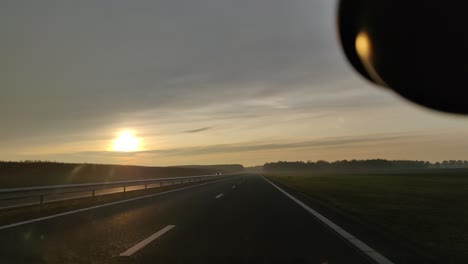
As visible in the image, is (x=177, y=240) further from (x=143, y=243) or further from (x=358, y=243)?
(x=358, y=243)

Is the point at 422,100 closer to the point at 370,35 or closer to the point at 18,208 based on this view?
the point at 370,35

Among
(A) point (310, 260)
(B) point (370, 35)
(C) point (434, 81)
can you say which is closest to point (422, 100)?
(C) point (434, 81)

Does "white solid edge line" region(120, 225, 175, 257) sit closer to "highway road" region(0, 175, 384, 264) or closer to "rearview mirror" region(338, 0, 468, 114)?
"highway road" region(0, 175, 384, 264)

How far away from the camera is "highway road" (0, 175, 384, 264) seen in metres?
7.14

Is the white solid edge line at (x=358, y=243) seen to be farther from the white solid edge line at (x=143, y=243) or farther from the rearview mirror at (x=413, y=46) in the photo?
the white solid edge line at (x=143, y=243)

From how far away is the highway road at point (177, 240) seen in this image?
7145mm

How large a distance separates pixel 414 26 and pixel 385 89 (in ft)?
3.77

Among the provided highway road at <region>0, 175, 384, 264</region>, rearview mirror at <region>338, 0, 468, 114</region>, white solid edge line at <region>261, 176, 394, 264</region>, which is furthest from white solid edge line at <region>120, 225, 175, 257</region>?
rearview mirror at <region>338, 0, 468, 114</region>

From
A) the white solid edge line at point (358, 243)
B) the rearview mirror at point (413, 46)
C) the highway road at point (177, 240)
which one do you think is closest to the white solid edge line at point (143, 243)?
the highway road at point (177, 240)

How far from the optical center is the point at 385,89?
573 cm

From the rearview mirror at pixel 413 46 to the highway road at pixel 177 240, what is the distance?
290 cm

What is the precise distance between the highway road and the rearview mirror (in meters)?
2.90

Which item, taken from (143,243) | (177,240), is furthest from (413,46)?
(143,243)

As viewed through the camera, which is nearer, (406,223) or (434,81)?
(434,81)
